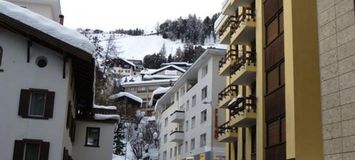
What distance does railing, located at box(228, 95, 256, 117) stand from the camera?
31297mm

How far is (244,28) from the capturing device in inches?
1303

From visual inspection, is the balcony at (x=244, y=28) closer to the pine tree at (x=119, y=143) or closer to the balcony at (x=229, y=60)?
the balcony at (x=229, y=60)

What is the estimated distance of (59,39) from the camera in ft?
82.9

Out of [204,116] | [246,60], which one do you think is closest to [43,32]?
[246,60]

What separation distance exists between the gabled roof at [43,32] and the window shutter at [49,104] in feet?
6.77

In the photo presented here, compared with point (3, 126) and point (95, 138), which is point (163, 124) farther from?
point (3, 126)

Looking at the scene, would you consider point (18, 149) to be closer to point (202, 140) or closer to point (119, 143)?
point (202, 140)

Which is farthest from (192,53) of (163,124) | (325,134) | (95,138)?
(325,134)

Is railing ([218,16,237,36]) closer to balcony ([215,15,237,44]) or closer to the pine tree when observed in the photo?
balcony ([215,15,237,44])

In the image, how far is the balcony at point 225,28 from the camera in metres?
37.6

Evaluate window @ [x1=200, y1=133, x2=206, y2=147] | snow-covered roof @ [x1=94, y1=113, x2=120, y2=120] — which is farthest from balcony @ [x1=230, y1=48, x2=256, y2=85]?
window @ [x1=200, y1=133, x2=206, y2=147]

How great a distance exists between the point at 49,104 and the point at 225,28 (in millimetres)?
17198

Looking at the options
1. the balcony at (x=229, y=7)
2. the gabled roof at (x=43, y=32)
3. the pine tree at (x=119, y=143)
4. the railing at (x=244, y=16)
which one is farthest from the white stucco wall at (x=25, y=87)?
the pine tree at (x=119, y=143)

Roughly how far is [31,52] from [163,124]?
57.6 m
